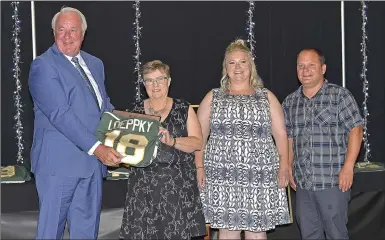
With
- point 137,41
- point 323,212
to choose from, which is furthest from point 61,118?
point 137,41

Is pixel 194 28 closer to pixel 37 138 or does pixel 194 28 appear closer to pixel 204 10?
pixel 204 10

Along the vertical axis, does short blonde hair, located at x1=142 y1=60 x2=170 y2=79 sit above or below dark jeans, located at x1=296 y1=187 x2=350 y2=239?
above

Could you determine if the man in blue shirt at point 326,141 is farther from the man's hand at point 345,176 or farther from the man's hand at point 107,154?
the man's hand at point 107,154

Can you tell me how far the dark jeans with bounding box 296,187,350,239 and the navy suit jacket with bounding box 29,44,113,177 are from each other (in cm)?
139

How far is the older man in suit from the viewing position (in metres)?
3.26

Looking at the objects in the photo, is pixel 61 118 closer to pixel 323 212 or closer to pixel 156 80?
pixel 156 80

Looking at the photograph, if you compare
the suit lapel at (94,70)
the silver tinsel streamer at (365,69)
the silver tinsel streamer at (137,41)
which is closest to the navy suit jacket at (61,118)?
the suit lapel at (94,70)

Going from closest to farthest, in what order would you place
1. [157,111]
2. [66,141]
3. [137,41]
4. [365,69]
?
[66,141] → [157,111] → [137,41] → [365,69]

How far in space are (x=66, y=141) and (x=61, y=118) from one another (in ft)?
0.55

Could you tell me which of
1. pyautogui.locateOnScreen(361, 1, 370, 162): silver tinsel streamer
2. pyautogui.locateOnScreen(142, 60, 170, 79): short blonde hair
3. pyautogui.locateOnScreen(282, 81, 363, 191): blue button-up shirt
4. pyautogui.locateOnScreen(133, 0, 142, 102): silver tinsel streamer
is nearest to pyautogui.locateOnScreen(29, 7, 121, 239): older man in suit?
pyautogui.locateOnScreen(142, 60, 170, 79): short blonde hair

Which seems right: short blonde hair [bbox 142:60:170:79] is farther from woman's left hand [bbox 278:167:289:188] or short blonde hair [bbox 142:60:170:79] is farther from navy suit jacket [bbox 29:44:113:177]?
woman's left hand [bbox 278:167:289:188]

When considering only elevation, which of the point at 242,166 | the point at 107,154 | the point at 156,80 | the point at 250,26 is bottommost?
the point at 242,166

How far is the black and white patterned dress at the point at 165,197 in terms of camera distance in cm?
341

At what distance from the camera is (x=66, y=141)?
3330mm
